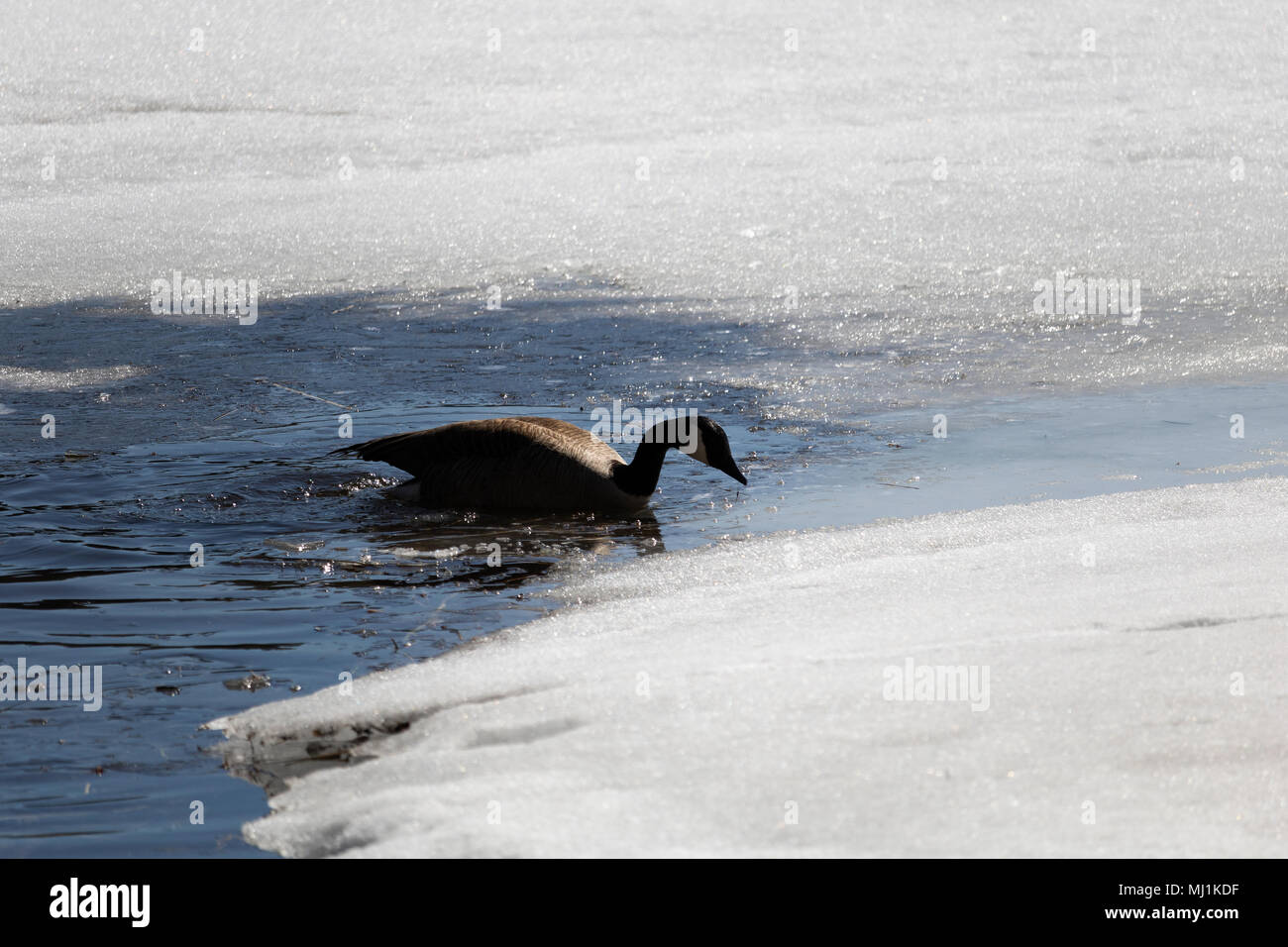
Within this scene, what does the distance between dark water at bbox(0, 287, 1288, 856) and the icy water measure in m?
0.03

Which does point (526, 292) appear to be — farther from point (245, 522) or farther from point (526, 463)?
point (245, 522)

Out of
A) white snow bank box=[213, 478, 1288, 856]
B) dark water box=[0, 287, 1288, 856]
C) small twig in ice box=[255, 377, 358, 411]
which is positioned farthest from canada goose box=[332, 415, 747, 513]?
white snow bank box=[213, 478, 1288, 856]

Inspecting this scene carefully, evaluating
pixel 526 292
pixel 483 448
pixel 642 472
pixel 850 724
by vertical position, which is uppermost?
pixel 526 292

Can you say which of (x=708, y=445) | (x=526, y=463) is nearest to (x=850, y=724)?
(x=708, y=445)

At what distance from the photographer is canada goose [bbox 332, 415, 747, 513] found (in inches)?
256

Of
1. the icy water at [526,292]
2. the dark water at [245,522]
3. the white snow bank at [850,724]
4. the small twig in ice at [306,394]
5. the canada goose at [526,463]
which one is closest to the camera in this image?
the white snow bank at [850,724]

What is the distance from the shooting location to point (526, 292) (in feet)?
33.5

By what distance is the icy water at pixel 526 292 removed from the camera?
507 cm

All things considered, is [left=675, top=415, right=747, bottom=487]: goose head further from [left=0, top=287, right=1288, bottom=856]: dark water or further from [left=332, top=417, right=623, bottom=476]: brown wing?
[left=332, top=417, right=623, bottom=476]: brown wing

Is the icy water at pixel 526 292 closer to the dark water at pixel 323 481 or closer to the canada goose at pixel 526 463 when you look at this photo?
the dark water at pixel 323 481

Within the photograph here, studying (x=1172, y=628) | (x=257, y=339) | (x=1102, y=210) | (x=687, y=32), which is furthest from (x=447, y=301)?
(x=1172, y=628)

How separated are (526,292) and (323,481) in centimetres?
375

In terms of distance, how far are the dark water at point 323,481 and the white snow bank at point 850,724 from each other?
0.43m

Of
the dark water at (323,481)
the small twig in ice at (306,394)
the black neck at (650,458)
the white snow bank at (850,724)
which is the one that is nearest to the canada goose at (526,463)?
the black neck at (650,458)
